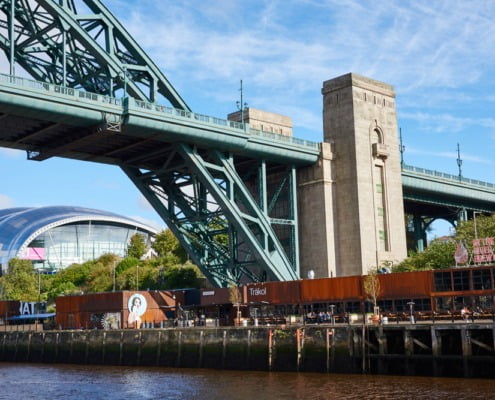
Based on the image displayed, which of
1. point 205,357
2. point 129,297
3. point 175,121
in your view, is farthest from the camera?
point 129,297

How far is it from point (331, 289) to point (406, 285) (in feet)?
25.1

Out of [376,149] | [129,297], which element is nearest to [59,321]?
[129,297]

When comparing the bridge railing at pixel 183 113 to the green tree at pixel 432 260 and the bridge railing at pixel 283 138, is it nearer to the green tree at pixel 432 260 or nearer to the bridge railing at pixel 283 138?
the bridge railing at pixel 283 138

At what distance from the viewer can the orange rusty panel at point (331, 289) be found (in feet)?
227

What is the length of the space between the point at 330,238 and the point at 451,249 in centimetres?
1359

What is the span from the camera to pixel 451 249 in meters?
85.8

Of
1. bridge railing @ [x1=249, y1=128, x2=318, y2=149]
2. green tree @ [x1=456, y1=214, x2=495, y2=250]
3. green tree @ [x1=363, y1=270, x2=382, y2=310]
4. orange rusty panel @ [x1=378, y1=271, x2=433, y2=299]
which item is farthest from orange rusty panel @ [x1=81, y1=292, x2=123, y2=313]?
green tree @ [x1=456, y1=214, x2=495, y2=250]

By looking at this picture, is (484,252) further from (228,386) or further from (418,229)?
(418,229)

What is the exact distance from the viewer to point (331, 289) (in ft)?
232

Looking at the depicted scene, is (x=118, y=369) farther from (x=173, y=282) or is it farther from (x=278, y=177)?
(x=173, y=282)

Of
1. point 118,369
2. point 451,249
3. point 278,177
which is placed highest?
point 278,177

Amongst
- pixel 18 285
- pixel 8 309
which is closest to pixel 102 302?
pixel 8 309

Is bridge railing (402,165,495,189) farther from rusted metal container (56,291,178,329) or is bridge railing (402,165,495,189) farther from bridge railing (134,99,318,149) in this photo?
rusted metal container (56,291,178,329)

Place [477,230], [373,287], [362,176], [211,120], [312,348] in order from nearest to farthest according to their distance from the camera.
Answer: [312,348]
[373,287]
[211,120]
[362,176]
[477,230]
